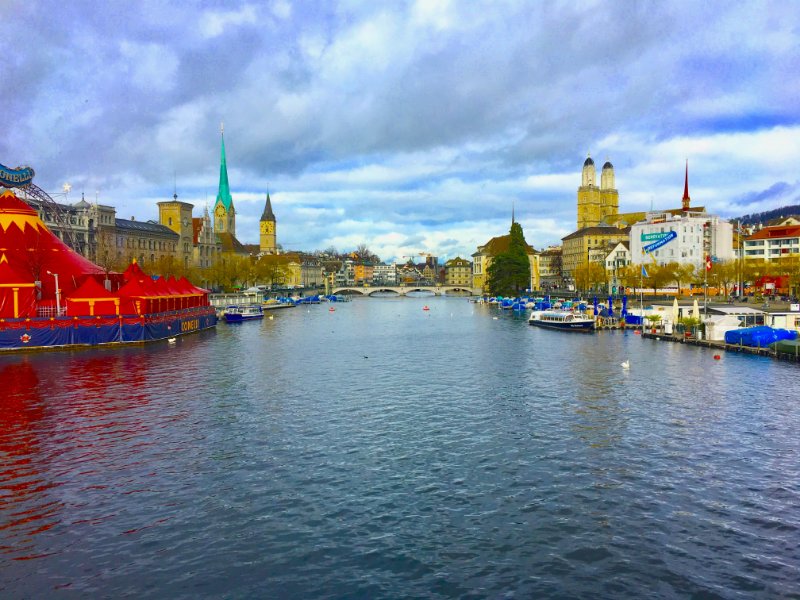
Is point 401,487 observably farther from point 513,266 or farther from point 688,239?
point 688,239

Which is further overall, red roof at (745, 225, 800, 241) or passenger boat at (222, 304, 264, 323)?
red roof at (745, 225, 800, 241)

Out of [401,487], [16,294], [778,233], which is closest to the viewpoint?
[401,487]

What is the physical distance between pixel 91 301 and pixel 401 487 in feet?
168

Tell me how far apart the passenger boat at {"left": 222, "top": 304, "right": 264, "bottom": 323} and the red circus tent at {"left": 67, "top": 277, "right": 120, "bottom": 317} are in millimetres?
41791

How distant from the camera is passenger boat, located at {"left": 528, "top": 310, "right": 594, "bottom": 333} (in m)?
80.6

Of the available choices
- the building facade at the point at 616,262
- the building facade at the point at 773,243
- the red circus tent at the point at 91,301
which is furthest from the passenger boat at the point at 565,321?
the building facade at the point at 616,262

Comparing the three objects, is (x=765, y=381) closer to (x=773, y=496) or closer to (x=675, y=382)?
(x=675, y=382)

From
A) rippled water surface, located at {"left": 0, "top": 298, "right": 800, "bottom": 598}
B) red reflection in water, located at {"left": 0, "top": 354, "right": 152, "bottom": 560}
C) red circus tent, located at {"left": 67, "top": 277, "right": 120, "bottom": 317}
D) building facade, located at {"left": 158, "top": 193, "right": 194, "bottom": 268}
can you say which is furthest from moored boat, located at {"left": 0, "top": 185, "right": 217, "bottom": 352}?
building facade, located at {"left": 158, "top": 193, "right": 194, "bottom": 268}

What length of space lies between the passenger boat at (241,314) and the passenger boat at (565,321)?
50773 mm

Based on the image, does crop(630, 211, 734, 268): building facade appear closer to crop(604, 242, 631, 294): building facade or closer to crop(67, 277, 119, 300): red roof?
crop(604, 242, 631, 294): building facade

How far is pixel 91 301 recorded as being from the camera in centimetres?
6066

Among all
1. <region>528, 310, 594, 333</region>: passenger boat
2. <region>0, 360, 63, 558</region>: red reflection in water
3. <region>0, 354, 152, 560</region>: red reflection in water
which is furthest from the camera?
<region>528, 310, 594, 333</region>: passenger boat

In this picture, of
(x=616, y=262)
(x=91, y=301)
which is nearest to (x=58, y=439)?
(x=91, y=301)

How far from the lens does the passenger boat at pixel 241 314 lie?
104 m
